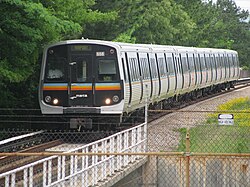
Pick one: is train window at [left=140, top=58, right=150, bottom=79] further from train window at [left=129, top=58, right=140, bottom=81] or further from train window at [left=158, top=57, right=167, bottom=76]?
train window at [left=158, top=57, right=167, bottom=76]

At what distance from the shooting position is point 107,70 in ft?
66.9

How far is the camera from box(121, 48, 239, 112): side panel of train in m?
21.6

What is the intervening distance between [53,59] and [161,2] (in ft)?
77.2

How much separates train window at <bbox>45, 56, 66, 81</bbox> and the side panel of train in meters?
1.70

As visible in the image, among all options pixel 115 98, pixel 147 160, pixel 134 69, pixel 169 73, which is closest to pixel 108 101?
pixel 115 98

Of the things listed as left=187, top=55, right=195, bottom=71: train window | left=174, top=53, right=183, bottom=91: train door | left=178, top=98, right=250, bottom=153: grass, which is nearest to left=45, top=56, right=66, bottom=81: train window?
left=178, top=98, right=250, bottom=153: grass

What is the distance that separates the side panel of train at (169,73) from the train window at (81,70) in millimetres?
1071

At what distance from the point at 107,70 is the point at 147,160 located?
14.1 ft

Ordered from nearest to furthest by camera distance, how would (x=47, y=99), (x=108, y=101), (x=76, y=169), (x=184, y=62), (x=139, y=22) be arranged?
(x=76, y=169) → (x=108, y=101) → (x=47, y=99) → (x=184, y=62) → (x=139, y=22)

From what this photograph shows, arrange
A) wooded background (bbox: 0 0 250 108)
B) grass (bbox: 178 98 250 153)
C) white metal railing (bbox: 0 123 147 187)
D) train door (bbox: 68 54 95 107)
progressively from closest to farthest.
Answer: white metal railing (bbox: 0 123 147 187)
wooded background (bbox: 0 0 250 108)
grass (bbox: 178 98 250 153)
train door (bbox: 68 54 95 107)

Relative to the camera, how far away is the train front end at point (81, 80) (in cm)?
2014

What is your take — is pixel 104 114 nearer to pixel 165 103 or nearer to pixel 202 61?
pixel 165 103

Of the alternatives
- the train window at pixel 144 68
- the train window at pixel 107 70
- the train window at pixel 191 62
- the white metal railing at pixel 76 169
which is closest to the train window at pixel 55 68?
the train window at pixel 107 70

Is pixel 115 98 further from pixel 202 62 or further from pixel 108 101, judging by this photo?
pixel 202 62
